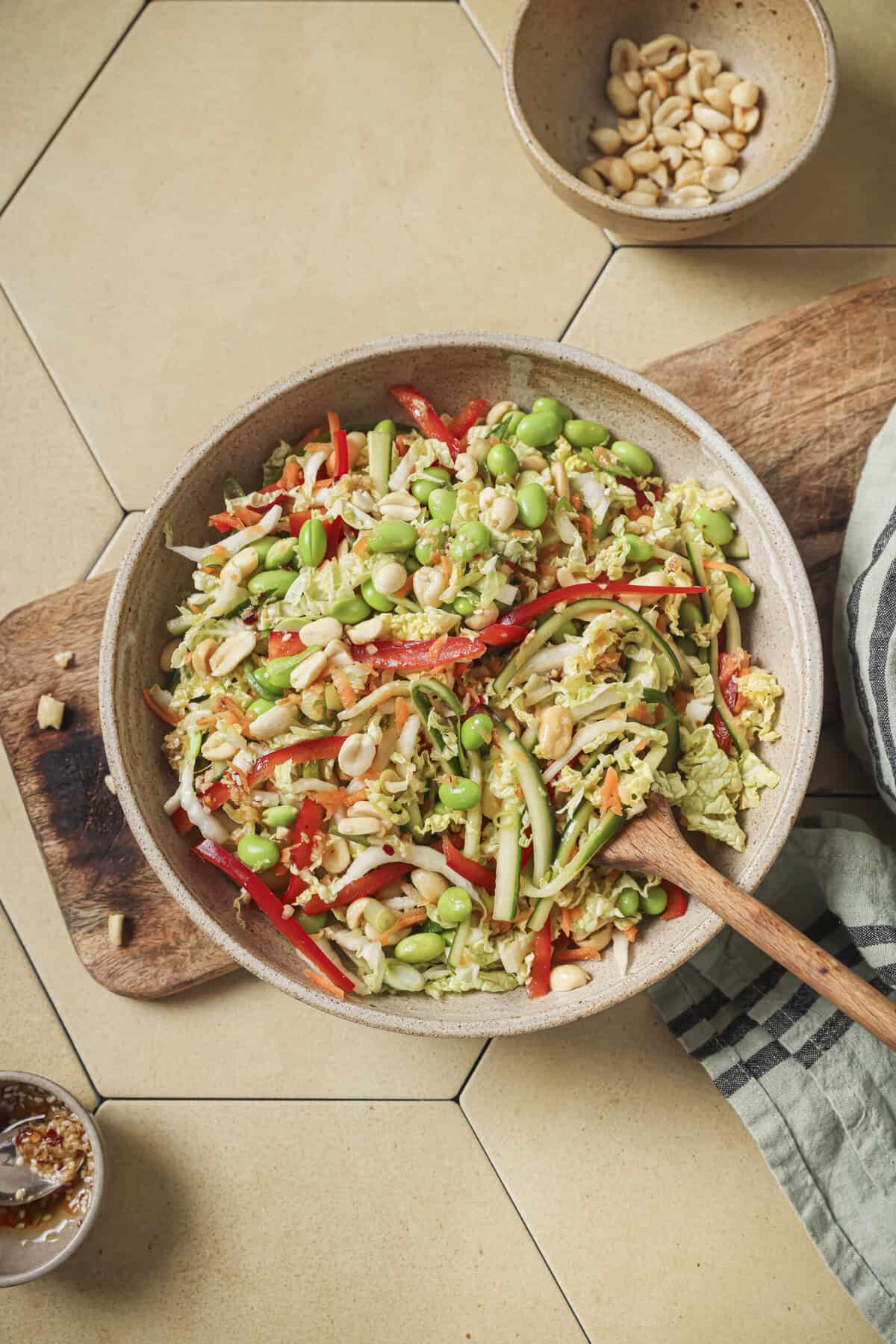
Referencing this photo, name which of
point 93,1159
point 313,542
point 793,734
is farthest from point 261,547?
point 93,1159

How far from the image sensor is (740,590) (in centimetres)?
226

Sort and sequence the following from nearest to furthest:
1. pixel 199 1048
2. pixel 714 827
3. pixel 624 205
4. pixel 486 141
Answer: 1. pixel 714 827
2. pixel 624 205
3. pixel 199 1048
4. pixel 486 141

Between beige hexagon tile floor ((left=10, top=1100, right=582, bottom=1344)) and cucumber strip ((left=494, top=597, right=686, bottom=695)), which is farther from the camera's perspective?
beige hexagon tile floor ((left=10, top=1100, right=582, bottom=1344))

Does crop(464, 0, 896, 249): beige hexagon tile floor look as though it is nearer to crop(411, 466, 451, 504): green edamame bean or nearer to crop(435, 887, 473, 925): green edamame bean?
crop(411, 466, 451, 504): green edamame bean

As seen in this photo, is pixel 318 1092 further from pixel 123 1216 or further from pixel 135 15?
pixel 135 15

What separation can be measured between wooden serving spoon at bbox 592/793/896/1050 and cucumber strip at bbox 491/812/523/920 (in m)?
0.16

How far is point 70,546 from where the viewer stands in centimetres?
276

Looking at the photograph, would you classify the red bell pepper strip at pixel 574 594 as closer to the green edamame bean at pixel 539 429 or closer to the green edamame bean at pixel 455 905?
the green edamame bean at pixel 539 429

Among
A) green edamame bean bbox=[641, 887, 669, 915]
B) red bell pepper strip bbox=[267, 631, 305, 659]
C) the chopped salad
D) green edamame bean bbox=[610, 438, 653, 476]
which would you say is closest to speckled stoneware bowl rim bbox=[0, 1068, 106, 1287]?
the chopped salad

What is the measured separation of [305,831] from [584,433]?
106 cm

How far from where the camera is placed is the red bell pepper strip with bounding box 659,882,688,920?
7.18ft

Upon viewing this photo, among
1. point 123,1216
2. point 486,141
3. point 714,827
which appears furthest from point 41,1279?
point 486,141

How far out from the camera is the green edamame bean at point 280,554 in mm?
2178

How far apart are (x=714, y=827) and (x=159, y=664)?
1257 mm
